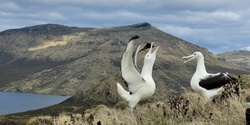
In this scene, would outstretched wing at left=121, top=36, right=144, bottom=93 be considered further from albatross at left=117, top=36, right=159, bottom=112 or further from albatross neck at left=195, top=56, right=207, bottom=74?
albatross neck at left=195, top=56, right=207, bottom=74

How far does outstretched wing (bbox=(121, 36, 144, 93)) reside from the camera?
344 inches

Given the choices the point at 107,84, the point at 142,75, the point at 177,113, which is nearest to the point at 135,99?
the point at 142,75

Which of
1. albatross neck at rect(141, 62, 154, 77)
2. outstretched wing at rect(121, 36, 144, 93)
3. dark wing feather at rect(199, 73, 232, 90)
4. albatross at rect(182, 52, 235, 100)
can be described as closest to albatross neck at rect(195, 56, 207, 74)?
albatross at rect(182, 52, 235, 100)

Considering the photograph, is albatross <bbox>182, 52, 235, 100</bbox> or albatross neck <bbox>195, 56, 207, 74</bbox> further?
albatross neck <bbox>195, 56, 207, 74</bbox>

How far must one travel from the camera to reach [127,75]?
365 inches

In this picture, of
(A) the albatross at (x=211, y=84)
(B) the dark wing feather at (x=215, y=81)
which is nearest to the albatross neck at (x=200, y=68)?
(A) the albatross at (x=211, y=84)

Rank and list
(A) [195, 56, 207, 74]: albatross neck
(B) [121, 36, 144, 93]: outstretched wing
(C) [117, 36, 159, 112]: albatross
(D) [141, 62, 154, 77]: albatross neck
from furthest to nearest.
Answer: (A) [195, 56, 207, 74]: albatross neck < (D) [141, 62, 154, 77]: albatross neck < (C) [117, 36, 159, 112]: albatross < (B) [121, 36, 144, 93]: outstretched wing

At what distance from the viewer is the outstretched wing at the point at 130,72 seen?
8.75 meters

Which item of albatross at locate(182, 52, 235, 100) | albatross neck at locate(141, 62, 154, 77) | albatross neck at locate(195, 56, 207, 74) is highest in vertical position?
albatross neck at locate(141, 62, 154, 77)

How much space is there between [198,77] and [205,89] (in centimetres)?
60

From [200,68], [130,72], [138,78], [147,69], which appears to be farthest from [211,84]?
[130,72]

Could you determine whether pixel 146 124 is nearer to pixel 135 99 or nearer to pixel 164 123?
pixel 164 123

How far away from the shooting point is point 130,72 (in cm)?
916

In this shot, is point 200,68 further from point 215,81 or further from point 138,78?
point 138,78
